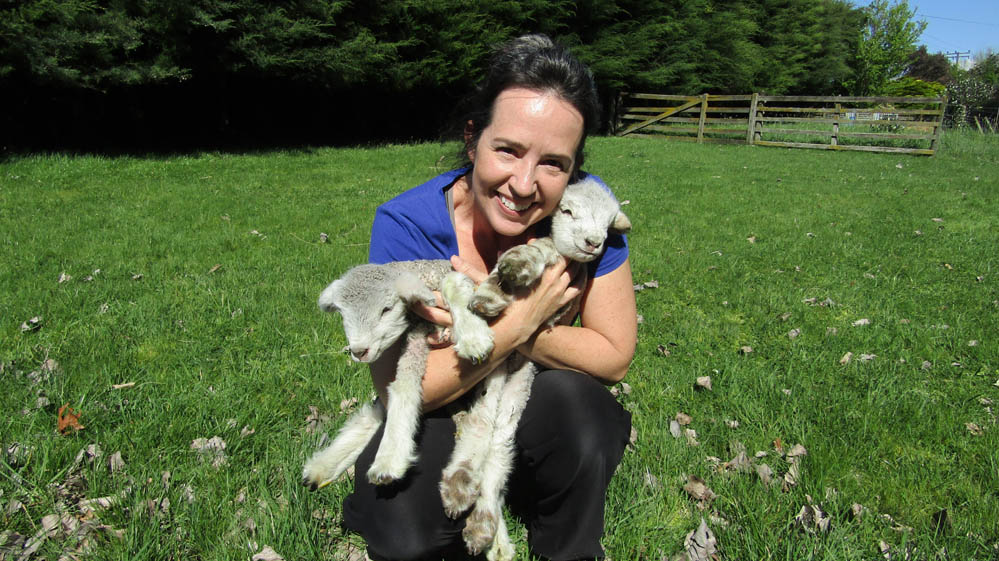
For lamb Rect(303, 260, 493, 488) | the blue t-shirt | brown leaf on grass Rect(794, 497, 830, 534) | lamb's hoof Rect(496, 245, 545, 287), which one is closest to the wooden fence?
brown leaf on grass Rect(794, 497, 830, 534)

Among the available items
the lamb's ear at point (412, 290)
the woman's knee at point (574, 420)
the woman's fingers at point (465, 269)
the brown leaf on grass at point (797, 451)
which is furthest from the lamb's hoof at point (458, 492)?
the brown leaf on grass at point (797, 451)

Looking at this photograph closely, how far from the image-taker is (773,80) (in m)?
31.9

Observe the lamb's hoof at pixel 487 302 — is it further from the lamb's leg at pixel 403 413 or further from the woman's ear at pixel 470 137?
the woman's ear at pixel 470 137

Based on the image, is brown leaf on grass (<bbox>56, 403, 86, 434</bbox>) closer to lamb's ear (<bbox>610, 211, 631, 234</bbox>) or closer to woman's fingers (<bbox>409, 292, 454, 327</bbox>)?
woman's fingers (<bbox>409, 292, 454, 327</bbox>)

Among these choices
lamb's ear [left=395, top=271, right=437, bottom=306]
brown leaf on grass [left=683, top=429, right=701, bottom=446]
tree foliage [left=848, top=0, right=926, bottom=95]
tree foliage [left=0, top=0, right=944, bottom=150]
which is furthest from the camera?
tree foliage [left=848, top=0, right=926, bottom=95]

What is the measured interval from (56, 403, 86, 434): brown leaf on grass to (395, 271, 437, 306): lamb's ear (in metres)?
2.03

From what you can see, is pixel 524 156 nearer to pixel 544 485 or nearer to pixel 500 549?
pixel 544 485

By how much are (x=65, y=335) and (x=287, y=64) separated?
10.6 meters

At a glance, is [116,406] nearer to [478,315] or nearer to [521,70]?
[478,315]

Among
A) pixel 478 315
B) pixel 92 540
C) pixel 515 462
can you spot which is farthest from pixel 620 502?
pixel 92 540

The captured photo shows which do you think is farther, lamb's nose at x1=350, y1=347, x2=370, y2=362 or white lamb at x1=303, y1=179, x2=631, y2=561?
white lamb at x1=303, y1=179, x2=631, y2=561

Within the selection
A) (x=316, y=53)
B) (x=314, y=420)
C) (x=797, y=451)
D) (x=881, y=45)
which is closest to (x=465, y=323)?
(x=314, y=420)

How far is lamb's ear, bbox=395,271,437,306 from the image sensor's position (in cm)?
216

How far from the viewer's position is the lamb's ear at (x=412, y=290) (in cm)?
216
